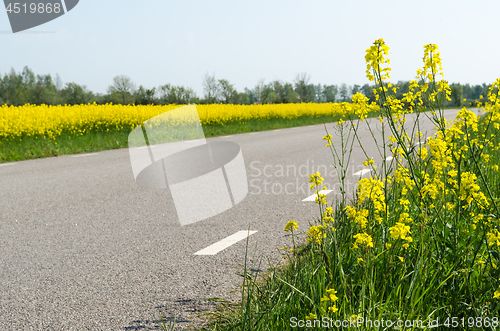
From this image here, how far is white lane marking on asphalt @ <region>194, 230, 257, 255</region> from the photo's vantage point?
3.17m

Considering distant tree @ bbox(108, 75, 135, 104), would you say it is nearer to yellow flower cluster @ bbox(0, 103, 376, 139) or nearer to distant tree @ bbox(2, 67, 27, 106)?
distant tree @ bbox(2, 67, 27, 106)

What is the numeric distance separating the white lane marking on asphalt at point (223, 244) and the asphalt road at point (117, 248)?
0.07 meters

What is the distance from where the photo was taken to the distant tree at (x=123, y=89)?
251ft

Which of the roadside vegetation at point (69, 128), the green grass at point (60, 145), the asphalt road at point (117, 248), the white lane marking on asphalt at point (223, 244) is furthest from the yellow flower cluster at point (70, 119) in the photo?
the white lane marking on asphalt at point (223, 244)

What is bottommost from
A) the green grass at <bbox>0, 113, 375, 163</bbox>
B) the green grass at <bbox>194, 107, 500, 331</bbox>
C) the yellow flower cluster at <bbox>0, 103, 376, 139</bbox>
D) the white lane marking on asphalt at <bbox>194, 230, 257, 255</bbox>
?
the white lane marking on asphalt at <bbox>194, 230, 257, 255</bbox>

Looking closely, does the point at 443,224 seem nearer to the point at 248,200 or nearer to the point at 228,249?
the point at 228,249

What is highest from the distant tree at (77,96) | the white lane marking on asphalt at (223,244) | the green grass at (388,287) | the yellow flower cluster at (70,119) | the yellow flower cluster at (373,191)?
the distant tree at (77,96)

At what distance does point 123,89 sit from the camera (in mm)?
79938

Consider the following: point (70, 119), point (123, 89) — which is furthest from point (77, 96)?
point (70, 119)

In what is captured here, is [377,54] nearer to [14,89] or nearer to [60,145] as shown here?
[60,145]

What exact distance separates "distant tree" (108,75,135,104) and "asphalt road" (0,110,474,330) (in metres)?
72.1

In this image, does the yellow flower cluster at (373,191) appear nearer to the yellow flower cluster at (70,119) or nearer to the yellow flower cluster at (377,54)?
the yellow flower cluster at (377,54)

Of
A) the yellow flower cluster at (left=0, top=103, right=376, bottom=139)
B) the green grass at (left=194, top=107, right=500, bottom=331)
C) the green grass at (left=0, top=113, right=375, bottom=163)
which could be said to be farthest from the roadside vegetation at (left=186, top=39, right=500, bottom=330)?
the yellow flower cluster at (left=0, top=103, right=376, bottom=139)

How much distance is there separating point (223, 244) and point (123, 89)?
82.3 metres
